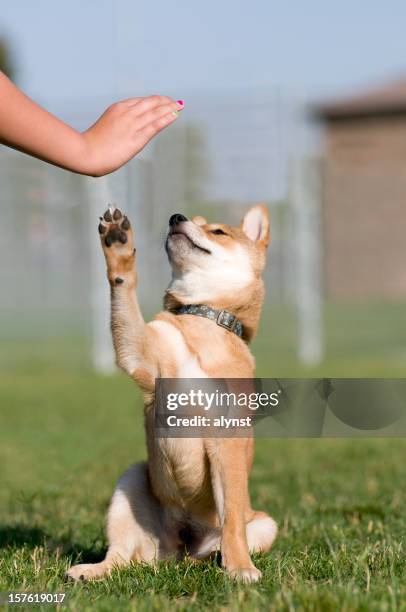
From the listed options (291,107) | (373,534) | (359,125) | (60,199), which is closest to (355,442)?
(373,534)

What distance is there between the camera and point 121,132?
285cm

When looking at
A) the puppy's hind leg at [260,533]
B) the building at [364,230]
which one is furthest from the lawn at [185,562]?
the building at [364,230]

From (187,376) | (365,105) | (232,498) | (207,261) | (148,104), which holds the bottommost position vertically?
(232,498)

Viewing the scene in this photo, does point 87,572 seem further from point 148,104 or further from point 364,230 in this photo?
point 364,230

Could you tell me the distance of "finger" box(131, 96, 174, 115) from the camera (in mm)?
2910

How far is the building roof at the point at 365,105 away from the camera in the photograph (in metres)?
27.6

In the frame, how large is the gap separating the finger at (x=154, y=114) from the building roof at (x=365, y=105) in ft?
84.1

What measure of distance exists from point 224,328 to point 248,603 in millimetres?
1103

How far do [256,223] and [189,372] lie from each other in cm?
105

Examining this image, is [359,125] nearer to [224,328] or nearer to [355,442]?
[355,442]

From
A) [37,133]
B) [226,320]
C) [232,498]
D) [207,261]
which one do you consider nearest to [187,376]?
[226,320]

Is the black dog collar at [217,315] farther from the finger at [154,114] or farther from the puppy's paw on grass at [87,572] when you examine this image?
the puppy's paw on grass at [87,572]

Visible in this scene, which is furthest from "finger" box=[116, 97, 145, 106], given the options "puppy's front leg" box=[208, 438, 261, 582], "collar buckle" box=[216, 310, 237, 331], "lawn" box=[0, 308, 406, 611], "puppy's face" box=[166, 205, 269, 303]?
"lawn" box=[0, 308, 406, 611]

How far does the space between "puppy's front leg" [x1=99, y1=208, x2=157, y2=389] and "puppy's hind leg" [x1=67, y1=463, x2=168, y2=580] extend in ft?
1.73
